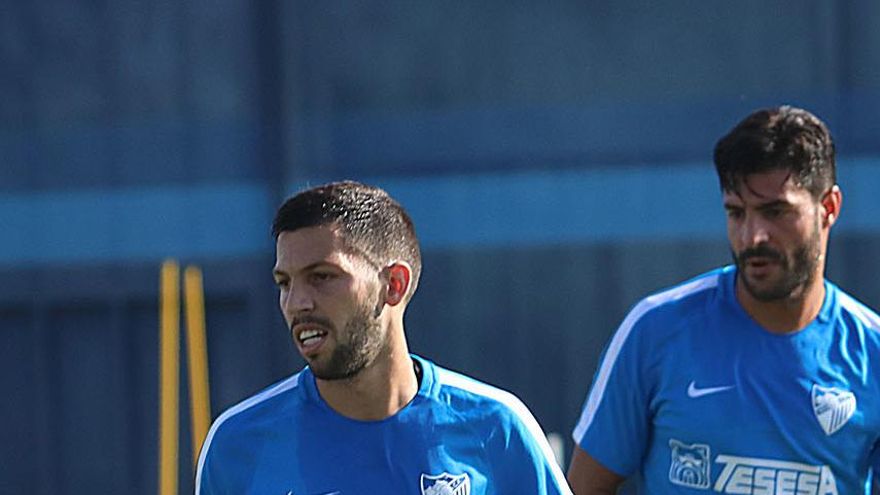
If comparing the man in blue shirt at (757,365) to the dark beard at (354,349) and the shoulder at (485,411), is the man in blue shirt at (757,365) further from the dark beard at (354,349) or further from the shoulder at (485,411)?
the dark beard at (354,349)

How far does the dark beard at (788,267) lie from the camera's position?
3.48 metres

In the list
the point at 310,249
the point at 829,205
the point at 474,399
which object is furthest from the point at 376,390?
the point at 829,205

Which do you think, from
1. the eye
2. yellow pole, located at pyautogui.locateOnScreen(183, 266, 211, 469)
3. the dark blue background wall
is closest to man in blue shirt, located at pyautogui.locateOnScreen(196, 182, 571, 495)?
the eye

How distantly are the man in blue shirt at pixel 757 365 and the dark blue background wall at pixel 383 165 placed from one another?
159cm

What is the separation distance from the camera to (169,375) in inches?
216

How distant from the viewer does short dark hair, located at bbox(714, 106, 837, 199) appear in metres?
3.53

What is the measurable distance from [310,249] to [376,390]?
309 mm

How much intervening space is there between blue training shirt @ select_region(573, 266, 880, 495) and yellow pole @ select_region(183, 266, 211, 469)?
2.09 metres

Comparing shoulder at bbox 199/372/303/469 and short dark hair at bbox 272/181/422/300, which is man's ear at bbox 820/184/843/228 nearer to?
short dark hair at bbox 272/181/422/300

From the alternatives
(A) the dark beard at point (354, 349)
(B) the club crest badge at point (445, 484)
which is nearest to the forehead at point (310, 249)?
(A) the dark beard at point (354, 349)

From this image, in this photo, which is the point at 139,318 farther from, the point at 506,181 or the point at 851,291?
the point at 851,291

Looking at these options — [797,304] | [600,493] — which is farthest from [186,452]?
[797,304]

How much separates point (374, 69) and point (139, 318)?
122 centimetres

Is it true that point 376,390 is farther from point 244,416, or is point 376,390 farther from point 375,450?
point 244,416
